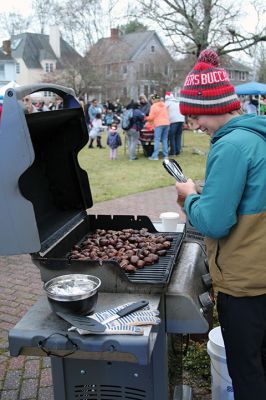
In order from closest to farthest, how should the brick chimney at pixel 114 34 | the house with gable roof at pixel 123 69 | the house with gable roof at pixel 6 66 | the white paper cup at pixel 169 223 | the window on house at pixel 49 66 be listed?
1. the white paper cup at pixel 169 223
2. the house with gable roof at pixel 123 69
3. the brick chimney at pixel 114 34
4. the house with gable roof at pixel 6 66
5. the window on house at pixel 49 66

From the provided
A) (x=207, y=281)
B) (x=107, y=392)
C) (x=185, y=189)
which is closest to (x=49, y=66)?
(x=207, y=281)

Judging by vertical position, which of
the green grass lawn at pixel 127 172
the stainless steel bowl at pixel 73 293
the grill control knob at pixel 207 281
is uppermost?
the stainless steel bowl at pixel 73 293

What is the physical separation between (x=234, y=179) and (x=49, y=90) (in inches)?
51.1

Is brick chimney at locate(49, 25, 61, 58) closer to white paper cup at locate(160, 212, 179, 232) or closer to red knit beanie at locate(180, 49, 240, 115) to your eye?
white paper cup at locate(160, 212, 179, 232)

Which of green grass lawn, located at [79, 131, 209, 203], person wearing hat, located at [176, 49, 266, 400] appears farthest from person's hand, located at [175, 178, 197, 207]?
green grass lawn, located at [79, 131, 209, 203]

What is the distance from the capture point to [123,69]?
5266cm

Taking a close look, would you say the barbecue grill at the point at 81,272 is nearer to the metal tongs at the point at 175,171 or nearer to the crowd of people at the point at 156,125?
the metal tongs at the point at 175,171

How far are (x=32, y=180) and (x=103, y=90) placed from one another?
41723mm

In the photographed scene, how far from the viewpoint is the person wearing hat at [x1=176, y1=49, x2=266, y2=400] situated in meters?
1.88

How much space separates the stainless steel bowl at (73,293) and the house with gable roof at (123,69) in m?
39.7

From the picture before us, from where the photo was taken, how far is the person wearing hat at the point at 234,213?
1.88m

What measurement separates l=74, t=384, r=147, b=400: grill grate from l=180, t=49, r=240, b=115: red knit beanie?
136 centimetres

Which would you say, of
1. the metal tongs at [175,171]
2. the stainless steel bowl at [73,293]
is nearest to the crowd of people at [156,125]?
the metal tongs at [175,171]

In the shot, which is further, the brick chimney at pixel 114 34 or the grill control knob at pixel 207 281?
the brick chimney at pixel 114 34
